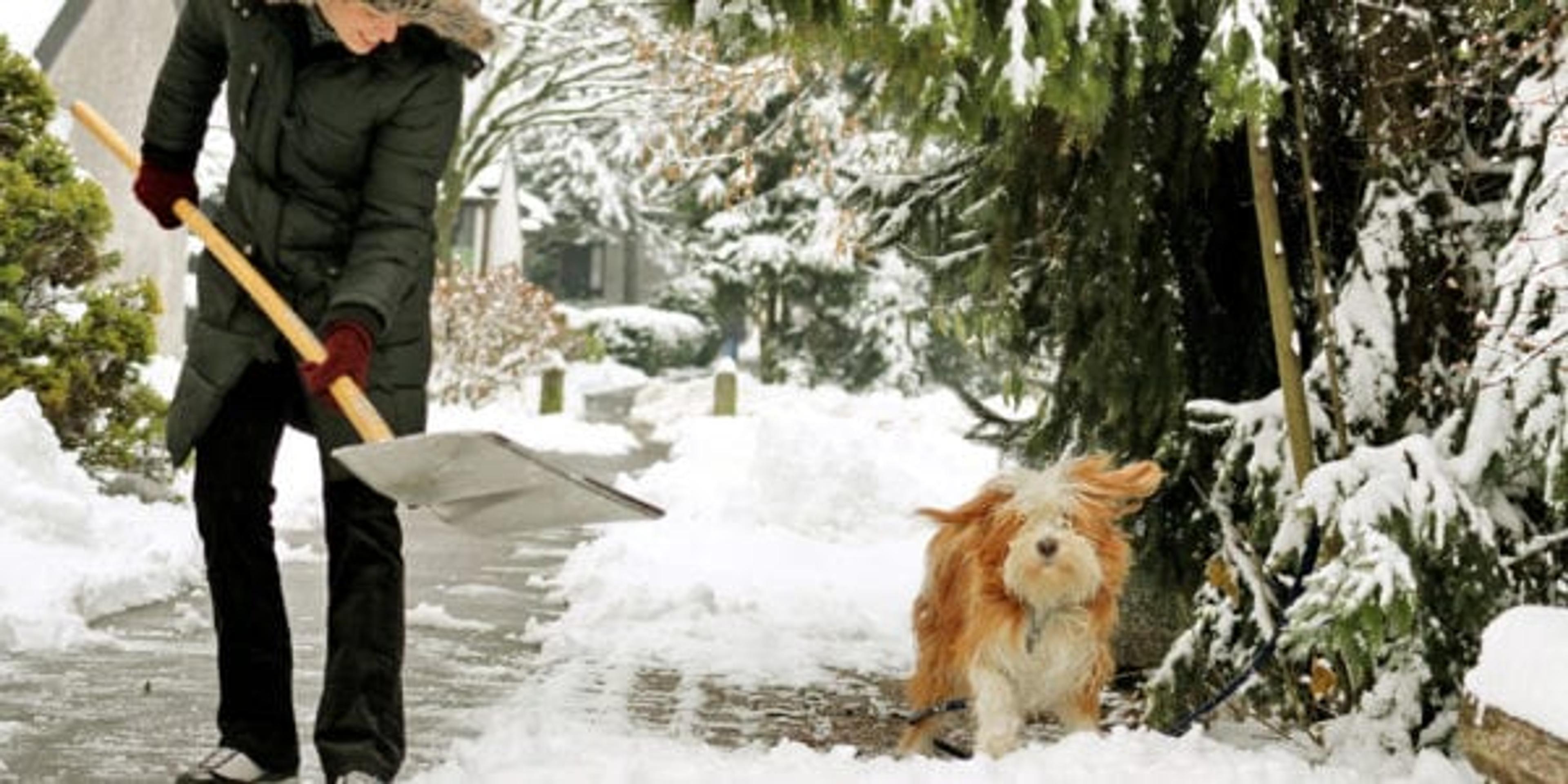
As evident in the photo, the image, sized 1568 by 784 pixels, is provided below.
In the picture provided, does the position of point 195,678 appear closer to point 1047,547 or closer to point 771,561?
point 1047,547

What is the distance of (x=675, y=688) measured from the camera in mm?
6219

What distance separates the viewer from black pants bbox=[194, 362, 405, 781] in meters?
4.05

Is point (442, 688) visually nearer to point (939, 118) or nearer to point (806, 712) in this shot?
point (806, 712)

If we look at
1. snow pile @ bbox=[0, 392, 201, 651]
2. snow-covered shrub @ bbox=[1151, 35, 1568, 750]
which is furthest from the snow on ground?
snow-covered shrub @ bbox=[1151, 35, 1568, 750]

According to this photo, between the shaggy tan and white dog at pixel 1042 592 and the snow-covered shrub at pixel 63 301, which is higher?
the snow-covered shrub at pixel 63 301

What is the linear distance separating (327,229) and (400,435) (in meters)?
0.49

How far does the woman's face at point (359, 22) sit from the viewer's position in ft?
12.7

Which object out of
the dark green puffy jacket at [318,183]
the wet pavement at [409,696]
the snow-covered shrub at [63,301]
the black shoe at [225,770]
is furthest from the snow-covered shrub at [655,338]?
the black shoe at [225,770]

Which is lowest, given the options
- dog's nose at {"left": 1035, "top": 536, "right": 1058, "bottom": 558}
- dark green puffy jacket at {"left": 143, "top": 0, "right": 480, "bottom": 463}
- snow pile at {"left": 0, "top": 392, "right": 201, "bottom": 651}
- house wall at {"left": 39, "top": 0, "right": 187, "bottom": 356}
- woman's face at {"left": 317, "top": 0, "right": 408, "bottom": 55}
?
snow pile at {"left": 0, "top": 392, "right": 201, "bottom": 651}

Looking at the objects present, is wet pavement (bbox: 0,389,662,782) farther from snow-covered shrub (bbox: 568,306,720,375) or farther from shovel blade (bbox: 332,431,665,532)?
snow-covered shrub (bbox: 568,306,720,375)

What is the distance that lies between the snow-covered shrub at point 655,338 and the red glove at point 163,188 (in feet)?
118

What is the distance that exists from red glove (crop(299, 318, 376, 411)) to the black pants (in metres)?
0.25

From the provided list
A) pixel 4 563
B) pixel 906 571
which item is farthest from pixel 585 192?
pixel 4 563

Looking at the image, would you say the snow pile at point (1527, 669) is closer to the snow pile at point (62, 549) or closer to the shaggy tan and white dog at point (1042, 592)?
the shaggy tan and white dog at point (1042, 592)
